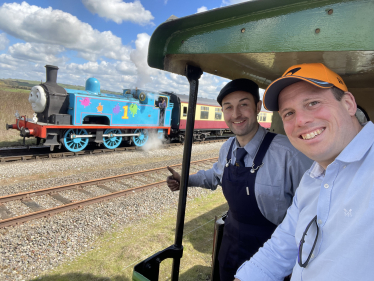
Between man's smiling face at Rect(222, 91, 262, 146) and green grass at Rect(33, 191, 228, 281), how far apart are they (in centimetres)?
247

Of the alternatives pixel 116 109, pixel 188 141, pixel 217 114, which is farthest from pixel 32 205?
pixel 217 114

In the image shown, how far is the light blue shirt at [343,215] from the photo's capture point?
797 millimetres

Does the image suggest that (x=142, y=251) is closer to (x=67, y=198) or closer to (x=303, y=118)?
(x=67, y=198)

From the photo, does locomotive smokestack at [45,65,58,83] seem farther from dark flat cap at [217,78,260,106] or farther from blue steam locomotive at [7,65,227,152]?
dark flat cap at [217,78,260,106]

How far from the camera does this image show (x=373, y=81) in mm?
1916

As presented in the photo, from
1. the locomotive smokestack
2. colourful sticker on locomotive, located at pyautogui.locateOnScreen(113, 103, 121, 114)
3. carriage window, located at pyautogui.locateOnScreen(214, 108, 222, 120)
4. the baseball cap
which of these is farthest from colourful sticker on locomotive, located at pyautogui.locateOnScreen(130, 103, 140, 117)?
the baseball cap

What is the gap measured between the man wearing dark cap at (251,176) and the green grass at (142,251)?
1744 mm

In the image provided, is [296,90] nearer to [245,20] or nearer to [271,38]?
[271,38]

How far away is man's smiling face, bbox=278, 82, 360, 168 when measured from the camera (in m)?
1.05

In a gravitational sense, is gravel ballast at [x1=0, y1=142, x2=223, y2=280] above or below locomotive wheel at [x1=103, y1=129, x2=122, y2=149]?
below

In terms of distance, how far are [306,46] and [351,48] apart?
157 mm

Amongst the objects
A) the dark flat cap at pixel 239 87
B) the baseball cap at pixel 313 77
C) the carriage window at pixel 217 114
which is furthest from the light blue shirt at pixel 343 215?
the carriage window at pixel 217 114

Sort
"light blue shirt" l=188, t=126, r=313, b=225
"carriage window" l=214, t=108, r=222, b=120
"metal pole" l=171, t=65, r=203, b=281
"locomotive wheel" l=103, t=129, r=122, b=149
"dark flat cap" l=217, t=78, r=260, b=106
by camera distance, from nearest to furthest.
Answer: "light blue shirt" l=188, t=126, r=313, b=225
"metal pole" l=171, t=65, r=203, b=281
"dark flat cap" l=217, t=78, r=260, b=106
"locomotive wheel" l=103, t=129, r=122, b=149
"carriage window" l=214, t=108, r=222, b=120

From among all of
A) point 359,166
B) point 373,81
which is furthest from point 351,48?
point 373,81
